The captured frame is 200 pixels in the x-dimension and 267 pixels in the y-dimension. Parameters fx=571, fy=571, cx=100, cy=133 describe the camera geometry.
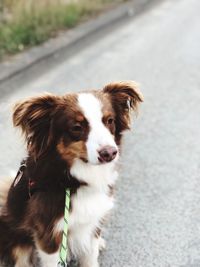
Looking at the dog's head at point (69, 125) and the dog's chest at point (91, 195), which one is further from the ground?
the dog's head at point (69, 125)

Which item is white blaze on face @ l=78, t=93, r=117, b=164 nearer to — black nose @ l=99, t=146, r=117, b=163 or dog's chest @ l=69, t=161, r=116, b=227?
black nose @ l=99, t=146, r=117, b=163

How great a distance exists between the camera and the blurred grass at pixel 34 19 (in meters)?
8.30

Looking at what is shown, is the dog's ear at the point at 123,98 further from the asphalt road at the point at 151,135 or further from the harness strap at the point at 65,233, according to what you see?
the asphalt road at the point at 151,135

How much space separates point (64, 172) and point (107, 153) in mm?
391

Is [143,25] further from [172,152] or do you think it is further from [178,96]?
[172,152]

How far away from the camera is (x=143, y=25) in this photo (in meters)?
10.3

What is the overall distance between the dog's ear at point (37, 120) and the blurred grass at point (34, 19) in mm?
4643

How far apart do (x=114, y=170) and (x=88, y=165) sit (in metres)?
0.27

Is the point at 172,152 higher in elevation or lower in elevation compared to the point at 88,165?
lower

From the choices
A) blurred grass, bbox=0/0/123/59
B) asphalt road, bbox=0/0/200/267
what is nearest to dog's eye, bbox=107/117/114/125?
asphalt road, bbox=0/0/200/267

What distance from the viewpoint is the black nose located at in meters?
3.16

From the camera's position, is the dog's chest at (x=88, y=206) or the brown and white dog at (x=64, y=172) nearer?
the brown and white dog at (x=64, y=172)

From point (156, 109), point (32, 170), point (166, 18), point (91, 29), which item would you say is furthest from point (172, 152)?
point (166, 18)

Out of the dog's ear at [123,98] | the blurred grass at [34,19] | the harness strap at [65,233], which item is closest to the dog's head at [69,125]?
the dog's ear at [123,98]
